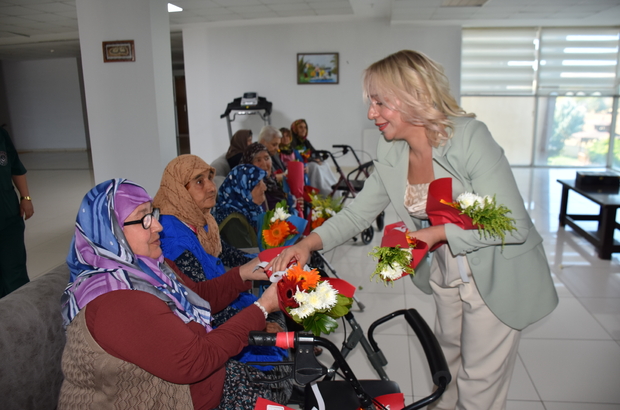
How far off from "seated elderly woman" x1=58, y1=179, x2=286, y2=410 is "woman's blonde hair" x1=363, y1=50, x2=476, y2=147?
768mm

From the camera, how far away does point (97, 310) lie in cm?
120

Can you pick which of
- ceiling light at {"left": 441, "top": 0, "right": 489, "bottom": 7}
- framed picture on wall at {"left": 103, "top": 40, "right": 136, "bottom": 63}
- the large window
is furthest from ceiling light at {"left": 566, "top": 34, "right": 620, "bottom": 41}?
framed picture on wall at {"left": 103, "top": 40, "right": 136, "bottom": 63}

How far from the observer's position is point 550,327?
3109 millimetres

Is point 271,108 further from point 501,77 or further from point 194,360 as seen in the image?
point 194,360

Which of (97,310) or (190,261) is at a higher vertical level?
(97,310)

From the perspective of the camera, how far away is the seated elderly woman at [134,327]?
1187 millimetres

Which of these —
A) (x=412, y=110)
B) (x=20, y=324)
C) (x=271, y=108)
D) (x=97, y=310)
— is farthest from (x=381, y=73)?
(x=271, y=108)

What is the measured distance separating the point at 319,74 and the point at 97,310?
9.19 meters

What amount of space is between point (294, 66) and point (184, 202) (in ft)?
26.7

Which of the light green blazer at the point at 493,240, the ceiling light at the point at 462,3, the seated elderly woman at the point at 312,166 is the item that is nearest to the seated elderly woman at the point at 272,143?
the seated elderly woman at the point at 312,166

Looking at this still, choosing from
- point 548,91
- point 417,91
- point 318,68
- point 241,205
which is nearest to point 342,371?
point 417,91

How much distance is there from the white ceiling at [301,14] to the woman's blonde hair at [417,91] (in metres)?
6.04

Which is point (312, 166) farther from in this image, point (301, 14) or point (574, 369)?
point (301, 14)

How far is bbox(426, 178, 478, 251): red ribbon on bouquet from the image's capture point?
146cm
